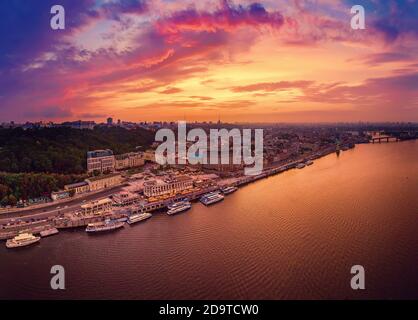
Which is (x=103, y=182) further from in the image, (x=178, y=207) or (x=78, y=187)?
(x=178, y=207)

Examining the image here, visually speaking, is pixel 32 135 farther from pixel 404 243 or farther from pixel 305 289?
pixel 404 243

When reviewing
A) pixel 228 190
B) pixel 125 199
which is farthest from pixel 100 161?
pixel 228 190

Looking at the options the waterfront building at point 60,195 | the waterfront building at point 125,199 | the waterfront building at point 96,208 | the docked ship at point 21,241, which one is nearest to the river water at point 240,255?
the docked ship at point 21,241

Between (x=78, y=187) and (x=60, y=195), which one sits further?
(x=78, y=187)

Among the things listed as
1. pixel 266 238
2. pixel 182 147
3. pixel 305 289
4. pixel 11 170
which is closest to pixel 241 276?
pixel 305 289

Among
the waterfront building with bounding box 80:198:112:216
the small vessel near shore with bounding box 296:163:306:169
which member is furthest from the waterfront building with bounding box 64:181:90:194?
the small vessel near shore with bounding box 296:163:306:169
